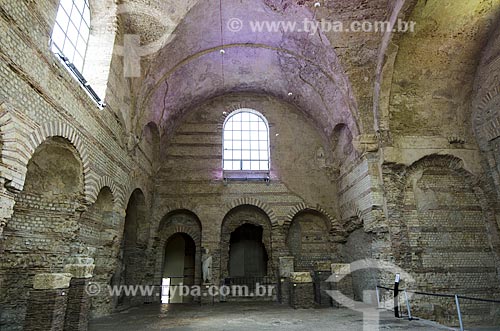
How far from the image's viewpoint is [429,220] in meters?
8.95

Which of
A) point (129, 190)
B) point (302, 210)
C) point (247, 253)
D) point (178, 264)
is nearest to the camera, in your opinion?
point (129, 190)

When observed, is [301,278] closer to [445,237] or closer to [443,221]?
[445,237]

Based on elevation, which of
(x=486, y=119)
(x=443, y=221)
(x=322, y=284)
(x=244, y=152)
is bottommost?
(x=322, y=284)

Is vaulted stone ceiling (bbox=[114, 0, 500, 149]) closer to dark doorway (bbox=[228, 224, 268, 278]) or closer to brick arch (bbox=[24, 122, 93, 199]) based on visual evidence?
brick arch (bbox=[24, 122, 93, 199])

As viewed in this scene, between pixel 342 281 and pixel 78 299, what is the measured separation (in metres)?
6.25

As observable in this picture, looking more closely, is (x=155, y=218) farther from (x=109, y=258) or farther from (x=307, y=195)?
(x=307, y=195)

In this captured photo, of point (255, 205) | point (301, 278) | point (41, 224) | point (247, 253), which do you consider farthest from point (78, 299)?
point (247, 253)

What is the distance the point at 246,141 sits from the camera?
12672 millimetres

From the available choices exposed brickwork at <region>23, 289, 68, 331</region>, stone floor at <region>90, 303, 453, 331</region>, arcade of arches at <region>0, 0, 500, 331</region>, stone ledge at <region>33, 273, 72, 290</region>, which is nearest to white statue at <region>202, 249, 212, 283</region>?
arcade of arches at <region>0, 0, 500, 331</region>

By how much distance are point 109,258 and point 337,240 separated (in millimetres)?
7665

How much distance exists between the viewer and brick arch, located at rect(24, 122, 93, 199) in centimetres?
489

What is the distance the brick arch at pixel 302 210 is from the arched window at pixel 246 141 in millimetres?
1898

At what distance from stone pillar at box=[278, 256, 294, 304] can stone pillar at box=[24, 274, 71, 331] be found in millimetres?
5873

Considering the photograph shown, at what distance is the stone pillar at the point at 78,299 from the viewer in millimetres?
5340
